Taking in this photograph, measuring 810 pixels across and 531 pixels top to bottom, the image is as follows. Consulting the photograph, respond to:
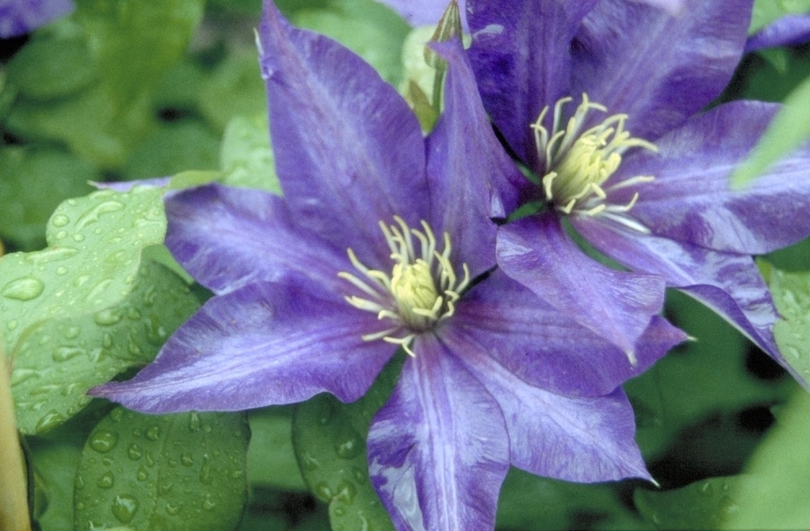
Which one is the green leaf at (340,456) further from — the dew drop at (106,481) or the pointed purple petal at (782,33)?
the pointed purple petal at (782,33)

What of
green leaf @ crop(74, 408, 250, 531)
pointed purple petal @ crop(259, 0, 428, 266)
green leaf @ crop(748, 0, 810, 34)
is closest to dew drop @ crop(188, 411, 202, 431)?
green leaf @ crop(74, 408, 250, 531)

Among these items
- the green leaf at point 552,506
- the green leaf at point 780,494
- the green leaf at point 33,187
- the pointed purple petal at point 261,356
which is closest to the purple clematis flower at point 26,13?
the green leaf at point 33,187

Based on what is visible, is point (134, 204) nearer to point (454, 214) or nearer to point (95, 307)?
point (95, 307)

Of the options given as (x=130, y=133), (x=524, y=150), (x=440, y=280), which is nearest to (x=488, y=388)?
(x=440, y=280)

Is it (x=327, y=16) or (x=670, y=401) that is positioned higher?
(x=327, y=16)

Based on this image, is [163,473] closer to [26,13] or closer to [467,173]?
[467,173]

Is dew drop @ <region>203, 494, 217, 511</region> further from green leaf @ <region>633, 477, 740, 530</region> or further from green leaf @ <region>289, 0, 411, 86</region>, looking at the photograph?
green leaf @ <region>289, 0, 411, 86</region>
